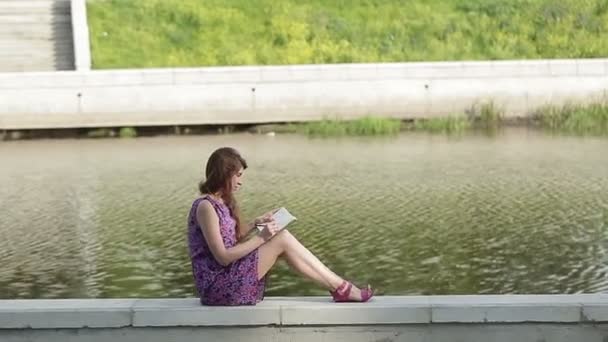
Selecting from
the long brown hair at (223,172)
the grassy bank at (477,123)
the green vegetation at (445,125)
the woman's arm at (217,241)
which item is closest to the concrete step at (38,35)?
the grassy bank at (477,123)

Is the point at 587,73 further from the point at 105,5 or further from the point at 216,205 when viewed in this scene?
the point at 216,205

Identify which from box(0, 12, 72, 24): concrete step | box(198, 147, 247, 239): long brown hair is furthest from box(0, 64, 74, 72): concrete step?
box(198, 147, 247, 239): long brown hair

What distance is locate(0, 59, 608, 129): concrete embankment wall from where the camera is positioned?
23.0 meters

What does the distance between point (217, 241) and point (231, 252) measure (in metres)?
0.10

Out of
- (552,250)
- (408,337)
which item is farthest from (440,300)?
(552,250)

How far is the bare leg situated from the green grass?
49.9 ft

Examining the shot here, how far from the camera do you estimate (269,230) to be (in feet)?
22.1

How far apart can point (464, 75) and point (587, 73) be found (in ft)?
7.81

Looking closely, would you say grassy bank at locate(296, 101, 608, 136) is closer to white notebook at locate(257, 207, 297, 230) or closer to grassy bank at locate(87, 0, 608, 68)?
grassy bank at locate(87, 0, 608, 68)

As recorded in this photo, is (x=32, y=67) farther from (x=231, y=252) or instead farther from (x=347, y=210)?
(x=231, y=252)

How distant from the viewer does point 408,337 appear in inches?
257

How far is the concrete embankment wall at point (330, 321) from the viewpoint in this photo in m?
6.46

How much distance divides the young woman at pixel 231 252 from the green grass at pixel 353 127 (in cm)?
1521

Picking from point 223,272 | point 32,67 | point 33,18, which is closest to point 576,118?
point 32,67
